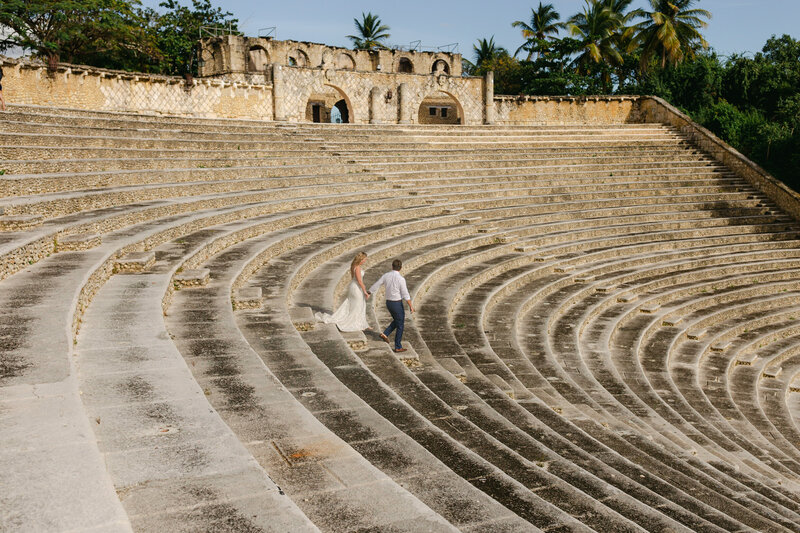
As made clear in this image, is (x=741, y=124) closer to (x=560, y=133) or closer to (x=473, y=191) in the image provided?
(x=560, y=133)

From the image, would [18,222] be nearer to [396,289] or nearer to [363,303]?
[363,303]

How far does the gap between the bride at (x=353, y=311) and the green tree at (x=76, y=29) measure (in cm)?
2823

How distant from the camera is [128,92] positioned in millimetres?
22453

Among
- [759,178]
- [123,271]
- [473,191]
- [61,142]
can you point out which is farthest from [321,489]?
[759,178]

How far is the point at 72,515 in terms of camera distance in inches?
136

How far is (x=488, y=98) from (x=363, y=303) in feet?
80.9

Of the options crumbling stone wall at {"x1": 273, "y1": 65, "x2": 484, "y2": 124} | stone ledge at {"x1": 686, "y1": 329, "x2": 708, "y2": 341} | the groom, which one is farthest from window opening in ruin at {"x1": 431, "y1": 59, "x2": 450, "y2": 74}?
the groom

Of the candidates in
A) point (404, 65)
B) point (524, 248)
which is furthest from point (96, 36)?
point (524, 248)

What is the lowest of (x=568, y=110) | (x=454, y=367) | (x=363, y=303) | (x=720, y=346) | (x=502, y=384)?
(x=720, y=346)

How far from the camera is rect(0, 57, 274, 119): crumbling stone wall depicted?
1997cm

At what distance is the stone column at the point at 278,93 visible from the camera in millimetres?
26500

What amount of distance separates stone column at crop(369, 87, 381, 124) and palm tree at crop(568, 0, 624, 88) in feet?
50.4

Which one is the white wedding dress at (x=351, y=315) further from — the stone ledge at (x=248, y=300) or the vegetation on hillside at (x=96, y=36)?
the vegetation on hillside at (x=96, y=36)

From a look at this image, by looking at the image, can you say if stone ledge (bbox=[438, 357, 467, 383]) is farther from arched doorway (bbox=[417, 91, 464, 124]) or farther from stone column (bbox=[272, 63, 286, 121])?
arched doorway (bbox=[417, 91, 464, 124])
